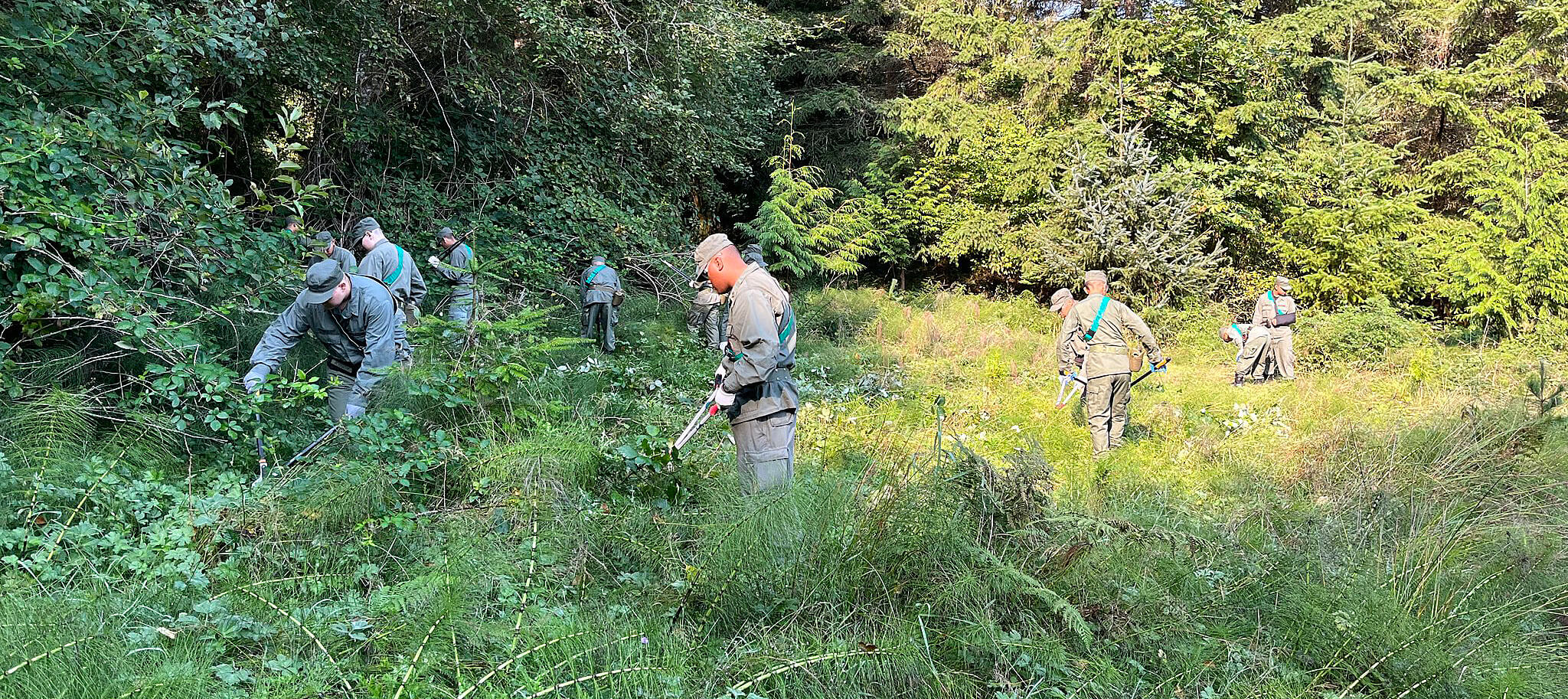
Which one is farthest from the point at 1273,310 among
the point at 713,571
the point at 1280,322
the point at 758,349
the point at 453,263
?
the point at 713,571

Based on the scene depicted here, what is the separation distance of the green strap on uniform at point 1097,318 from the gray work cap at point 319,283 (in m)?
6.35

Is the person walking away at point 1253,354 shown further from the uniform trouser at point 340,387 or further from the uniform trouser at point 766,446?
the uniform trouser at point 340,387

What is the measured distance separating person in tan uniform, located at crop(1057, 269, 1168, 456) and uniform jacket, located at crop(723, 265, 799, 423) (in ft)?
14.3

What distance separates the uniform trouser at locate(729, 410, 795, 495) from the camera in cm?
478

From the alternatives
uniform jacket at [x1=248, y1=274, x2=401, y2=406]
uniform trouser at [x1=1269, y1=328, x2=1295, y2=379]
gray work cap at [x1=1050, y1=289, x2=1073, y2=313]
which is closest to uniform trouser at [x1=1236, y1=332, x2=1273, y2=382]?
uniform trouser at [x1=1269, y1=328, x2=1295, y2=379]

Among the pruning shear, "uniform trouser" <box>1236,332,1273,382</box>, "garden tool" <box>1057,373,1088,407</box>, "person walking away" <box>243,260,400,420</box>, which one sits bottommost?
"uniform trouser" <box>1236,332,1273,382</box>

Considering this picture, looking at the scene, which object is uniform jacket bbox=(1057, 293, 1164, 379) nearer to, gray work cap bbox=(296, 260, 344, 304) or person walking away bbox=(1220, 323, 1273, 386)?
person walking away bbox=(1220, 323, 1273, 386)

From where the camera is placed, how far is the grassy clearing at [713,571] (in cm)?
296

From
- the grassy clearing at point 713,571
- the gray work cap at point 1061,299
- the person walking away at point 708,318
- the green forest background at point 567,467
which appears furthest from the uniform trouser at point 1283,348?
the person walking away at point 708,318

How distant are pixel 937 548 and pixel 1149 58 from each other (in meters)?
16.8

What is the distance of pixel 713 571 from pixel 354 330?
12.6ft

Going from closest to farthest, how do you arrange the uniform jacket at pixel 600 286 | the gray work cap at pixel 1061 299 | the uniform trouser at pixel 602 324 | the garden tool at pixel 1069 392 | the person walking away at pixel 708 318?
the garden tool at pixel 1069 392 → the gray work cap at pixel 1061 299 → the uniform jacket at pixel 600 286 → the uniform trouser at pixel 602 324 → the person walking away at pixel 708 318

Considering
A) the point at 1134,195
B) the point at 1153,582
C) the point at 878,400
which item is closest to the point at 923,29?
the point at 1134,195

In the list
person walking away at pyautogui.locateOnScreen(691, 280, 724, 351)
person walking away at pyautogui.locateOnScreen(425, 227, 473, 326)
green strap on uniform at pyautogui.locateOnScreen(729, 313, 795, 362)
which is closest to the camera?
green strap on uniform at pyautogui.locateOnScreen(729, 313, 795, 362)
